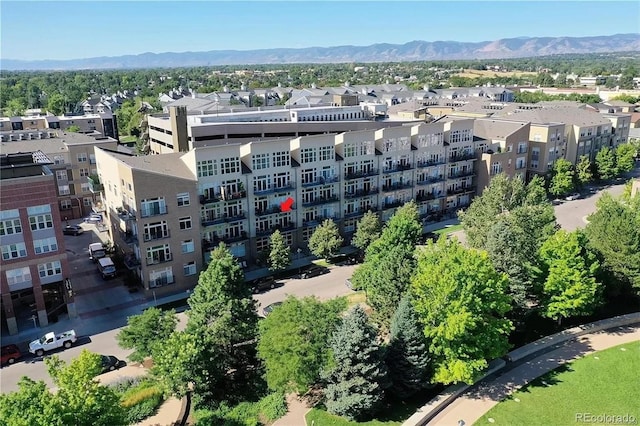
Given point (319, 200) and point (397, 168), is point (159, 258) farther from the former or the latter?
point (397, 168)

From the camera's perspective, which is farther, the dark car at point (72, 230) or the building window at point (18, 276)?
the dark car at point (72, 230)

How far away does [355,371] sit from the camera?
27625 millimetres

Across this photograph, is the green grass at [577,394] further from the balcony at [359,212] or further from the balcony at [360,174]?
the balcony at [360,174]

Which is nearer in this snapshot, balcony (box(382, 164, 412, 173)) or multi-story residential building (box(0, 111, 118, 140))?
balcony (box(382, 164, 412, 173))

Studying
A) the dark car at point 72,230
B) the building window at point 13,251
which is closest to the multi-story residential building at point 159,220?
the building window at point 13,251

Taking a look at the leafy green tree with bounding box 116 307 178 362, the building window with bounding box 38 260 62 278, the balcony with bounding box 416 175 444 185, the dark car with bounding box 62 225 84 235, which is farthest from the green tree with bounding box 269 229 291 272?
the dark car with bounding box 62 225 84 235

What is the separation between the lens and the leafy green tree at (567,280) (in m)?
36.2

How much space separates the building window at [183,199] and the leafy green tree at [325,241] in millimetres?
13440

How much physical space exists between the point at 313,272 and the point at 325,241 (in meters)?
3.44

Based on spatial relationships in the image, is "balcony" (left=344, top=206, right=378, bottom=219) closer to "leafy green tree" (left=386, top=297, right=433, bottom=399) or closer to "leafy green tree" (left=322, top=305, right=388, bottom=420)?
"leafy green tree" (left=386, top=297, right=433, bottom=399)

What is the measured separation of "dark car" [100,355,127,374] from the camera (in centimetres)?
3369

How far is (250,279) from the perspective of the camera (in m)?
48.8

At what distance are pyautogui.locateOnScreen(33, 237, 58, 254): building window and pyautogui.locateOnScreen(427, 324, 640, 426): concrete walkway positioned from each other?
99.9 ft

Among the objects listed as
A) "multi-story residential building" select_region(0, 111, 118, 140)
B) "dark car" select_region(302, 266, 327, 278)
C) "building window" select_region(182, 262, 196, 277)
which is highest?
"multi-story residential building" select_region(0, 111, 118, 140)
